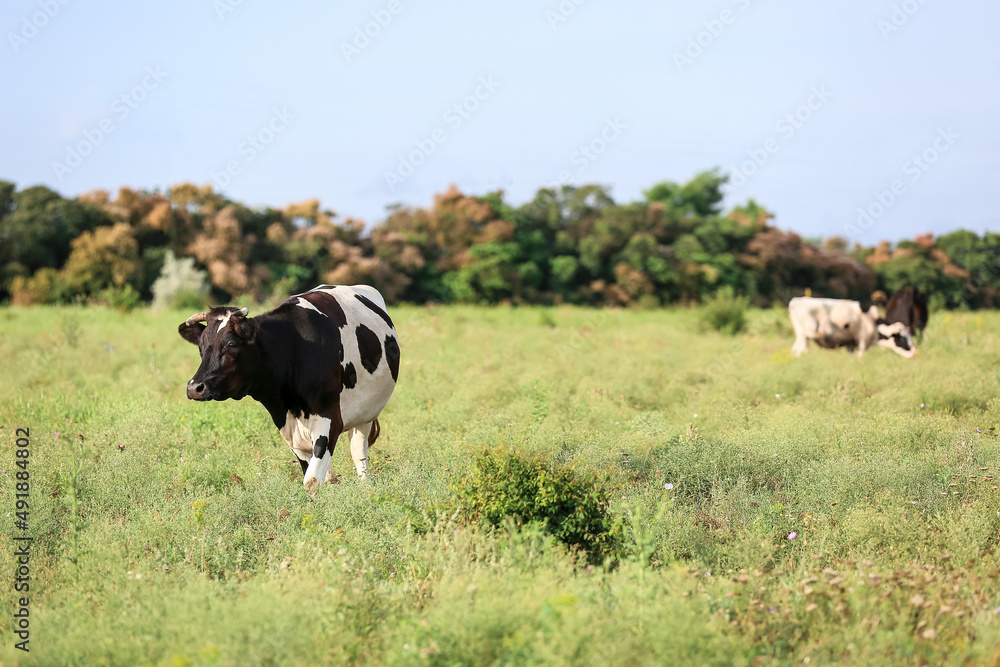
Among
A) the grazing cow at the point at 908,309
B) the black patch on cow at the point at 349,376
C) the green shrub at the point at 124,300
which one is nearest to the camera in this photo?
the black patch on cow at the point at 349,376

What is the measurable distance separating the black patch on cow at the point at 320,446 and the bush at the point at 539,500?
3.38ft

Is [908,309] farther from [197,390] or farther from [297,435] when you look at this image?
[197,390]

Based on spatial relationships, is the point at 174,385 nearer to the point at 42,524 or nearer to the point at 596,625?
the point at 42,524

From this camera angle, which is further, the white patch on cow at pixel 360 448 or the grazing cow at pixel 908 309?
the grazing cow at pixel 908 309

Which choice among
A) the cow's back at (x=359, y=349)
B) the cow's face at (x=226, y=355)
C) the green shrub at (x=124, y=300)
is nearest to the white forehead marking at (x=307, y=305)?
the cow's back at (x=359, y=349)

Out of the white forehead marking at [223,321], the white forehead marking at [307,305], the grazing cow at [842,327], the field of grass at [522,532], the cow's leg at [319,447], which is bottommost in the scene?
the field of grass at [522,532]

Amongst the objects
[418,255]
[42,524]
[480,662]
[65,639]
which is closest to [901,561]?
[480,662]

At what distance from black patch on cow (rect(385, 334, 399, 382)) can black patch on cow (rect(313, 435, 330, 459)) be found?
36.0 inches

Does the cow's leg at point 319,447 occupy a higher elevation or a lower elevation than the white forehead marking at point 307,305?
lower

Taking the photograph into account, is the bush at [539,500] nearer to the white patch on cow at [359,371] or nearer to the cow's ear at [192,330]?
the white patch on cow at [359,371]

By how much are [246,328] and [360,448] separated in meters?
1.49

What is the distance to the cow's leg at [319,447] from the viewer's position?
5371 mm

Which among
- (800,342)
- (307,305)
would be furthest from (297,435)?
(800,342)

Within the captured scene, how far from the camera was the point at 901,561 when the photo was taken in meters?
4.53
